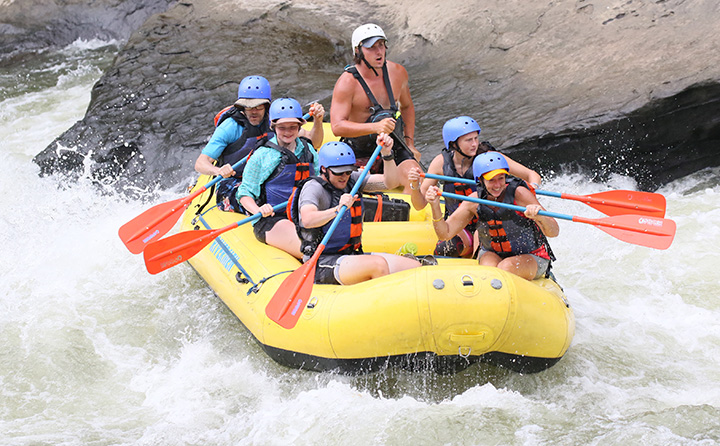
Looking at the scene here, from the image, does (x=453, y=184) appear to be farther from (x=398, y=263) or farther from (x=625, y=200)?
(x=625, y=200)

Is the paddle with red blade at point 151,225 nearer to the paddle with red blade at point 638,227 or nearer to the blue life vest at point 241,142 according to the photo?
the blue life vest at point 241,142

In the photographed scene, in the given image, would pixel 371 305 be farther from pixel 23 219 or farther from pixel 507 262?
pixel 23 219

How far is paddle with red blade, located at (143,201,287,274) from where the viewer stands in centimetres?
438

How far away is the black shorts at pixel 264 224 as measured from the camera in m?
4.77

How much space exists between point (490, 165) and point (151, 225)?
2295 mm

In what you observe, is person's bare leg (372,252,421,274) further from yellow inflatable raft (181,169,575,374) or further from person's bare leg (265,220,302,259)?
person's bare leg (265,220,302,259)

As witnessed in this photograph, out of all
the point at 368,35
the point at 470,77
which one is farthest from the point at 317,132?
the point at 470,77

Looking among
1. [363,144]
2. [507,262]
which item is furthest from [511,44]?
A: [507,262]

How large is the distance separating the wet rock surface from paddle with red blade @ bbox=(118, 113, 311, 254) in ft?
8.12

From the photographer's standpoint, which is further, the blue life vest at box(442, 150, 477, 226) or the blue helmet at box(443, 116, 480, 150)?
the blue life vest at box(442, 150, 477, 226)

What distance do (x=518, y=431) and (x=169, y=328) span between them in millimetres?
2615

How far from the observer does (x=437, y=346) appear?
12.4 ft

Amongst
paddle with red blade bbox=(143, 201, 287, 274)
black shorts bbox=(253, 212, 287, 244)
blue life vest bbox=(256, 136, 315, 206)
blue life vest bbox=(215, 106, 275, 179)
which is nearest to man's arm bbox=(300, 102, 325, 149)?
blue life vest bbox=(215, 106, 275, 179)

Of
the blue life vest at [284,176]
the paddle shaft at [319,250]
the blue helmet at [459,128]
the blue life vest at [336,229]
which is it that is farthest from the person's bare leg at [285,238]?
the blue helmet at [459,128]
